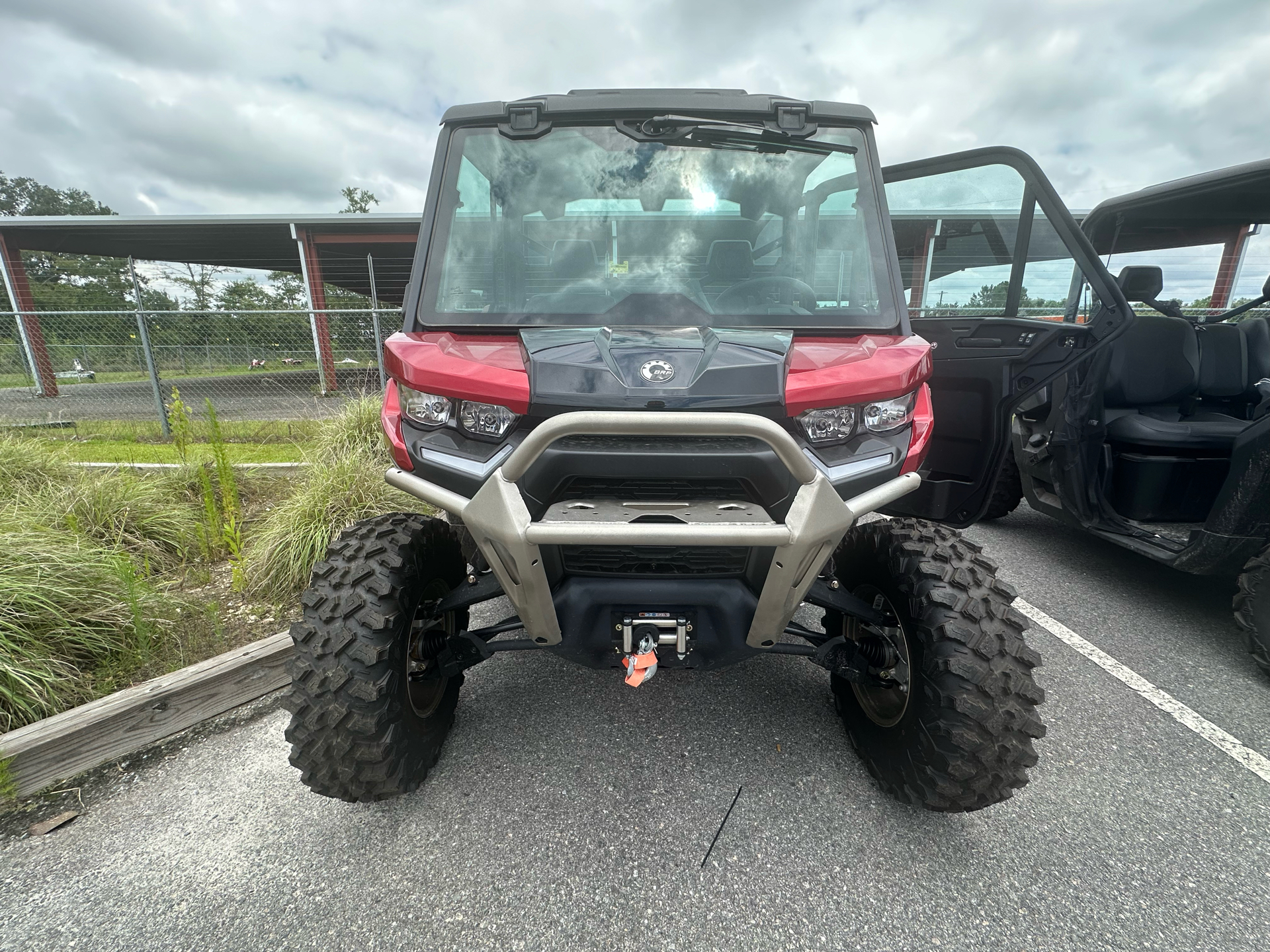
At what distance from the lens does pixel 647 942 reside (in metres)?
1.53

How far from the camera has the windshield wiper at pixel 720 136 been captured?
1917 millimetres

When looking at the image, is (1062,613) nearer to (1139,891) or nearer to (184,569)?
(1139,891)

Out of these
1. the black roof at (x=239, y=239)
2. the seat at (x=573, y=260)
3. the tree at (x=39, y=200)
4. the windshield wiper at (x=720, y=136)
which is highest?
the tree at (x=39, y=200)

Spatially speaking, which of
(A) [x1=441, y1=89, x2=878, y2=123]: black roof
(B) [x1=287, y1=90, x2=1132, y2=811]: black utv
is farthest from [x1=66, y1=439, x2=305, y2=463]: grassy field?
(A) [x1=441, y1=89, x2=878, y2=123]: black roof

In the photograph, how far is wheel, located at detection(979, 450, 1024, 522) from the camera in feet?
14.1

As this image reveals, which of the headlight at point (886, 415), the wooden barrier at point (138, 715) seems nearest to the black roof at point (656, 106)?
the headlight at point (886, 415)

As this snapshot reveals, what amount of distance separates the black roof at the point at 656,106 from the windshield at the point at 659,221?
0.05 metres

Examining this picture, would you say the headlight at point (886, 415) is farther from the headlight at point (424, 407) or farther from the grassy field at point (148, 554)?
the grassy field at point (148, 554)

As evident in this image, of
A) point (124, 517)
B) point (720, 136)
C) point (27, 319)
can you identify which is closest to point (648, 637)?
point (720, 136)

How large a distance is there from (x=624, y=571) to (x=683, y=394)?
59 cm

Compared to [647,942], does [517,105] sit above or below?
above

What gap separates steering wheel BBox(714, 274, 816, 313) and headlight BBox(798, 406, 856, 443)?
47 centimetres

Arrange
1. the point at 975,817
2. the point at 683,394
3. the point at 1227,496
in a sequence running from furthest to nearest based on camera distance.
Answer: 1. the point at 1227,496
2. the point at 975,817
3. the point at 683,394

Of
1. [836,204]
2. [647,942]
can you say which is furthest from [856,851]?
[836,204]
